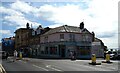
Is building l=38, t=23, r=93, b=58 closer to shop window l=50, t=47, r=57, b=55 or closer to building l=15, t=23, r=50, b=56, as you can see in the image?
shop window l=50, t=47, r=57, b=55

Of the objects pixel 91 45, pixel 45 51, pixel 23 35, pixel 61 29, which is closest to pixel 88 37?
pixel 91 45

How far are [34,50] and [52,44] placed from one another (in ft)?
54.1

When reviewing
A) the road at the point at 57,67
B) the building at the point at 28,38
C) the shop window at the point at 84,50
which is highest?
the building at the point at 28,38

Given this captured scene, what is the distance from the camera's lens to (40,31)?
78.4 m

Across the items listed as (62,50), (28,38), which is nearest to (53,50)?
(62,50)

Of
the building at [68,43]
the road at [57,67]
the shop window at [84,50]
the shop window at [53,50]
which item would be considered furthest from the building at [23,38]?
the road at [57,67]

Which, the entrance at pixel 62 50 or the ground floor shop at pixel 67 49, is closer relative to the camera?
the ground floor shop at pixel 67 49

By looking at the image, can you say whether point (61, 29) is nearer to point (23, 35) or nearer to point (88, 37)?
point (88, 37)

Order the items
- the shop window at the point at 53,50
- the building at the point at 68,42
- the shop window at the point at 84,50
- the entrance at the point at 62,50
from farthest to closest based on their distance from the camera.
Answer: the shop window at the point at 53,50
the shop window at the point at 84,50
the building at the point at 68,42
the entrance at the point at 62,50

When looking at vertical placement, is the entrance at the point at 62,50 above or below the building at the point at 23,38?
below

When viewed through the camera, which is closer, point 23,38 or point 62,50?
point 62,50

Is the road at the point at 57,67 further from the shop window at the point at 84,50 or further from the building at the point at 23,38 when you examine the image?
the building at the point at 23,38

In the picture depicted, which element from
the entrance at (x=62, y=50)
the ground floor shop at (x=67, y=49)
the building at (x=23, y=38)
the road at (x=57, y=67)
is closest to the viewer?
the road at (x=57, y=67)

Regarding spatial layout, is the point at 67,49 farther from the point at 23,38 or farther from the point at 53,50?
the point at 23,38
